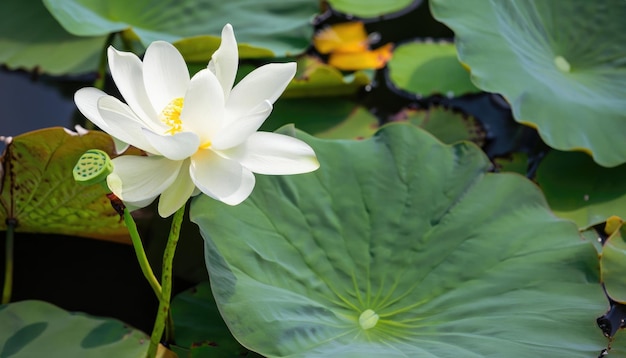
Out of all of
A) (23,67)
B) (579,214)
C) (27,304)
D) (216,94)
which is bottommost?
(579,214)

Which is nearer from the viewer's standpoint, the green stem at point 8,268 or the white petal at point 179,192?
the white petal at point 179,192

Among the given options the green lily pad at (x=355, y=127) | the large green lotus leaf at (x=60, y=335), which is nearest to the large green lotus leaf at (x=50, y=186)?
the large green lotus leaf at (x=60, y=335)

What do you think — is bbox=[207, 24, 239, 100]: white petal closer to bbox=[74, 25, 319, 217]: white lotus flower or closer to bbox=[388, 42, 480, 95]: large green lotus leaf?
bbox=[74, 25, 319, 217]: white lotus flower

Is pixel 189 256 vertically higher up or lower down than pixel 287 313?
lower down

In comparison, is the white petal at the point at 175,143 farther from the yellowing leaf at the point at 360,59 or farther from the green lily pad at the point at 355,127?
the yellowing leaf at the point at 360,59

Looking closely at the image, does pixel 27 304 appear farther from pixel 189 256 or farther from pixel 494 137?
pixel 494 137

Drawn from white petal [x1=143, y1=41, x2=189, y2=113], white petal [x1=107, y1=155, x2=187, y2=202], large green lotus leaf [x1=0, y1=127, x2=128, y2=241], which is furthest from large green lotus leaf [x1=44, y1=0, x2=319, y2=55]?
white petal [x1=107, y1=155, x2=187, y2=202]

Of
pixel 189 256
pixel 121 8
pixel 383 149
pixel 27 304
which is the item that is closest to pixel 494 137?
pixel 383 149

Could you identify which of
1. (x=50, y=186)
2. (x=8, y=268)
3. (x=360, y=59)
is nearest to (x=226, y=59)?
(x=50, y=186)
